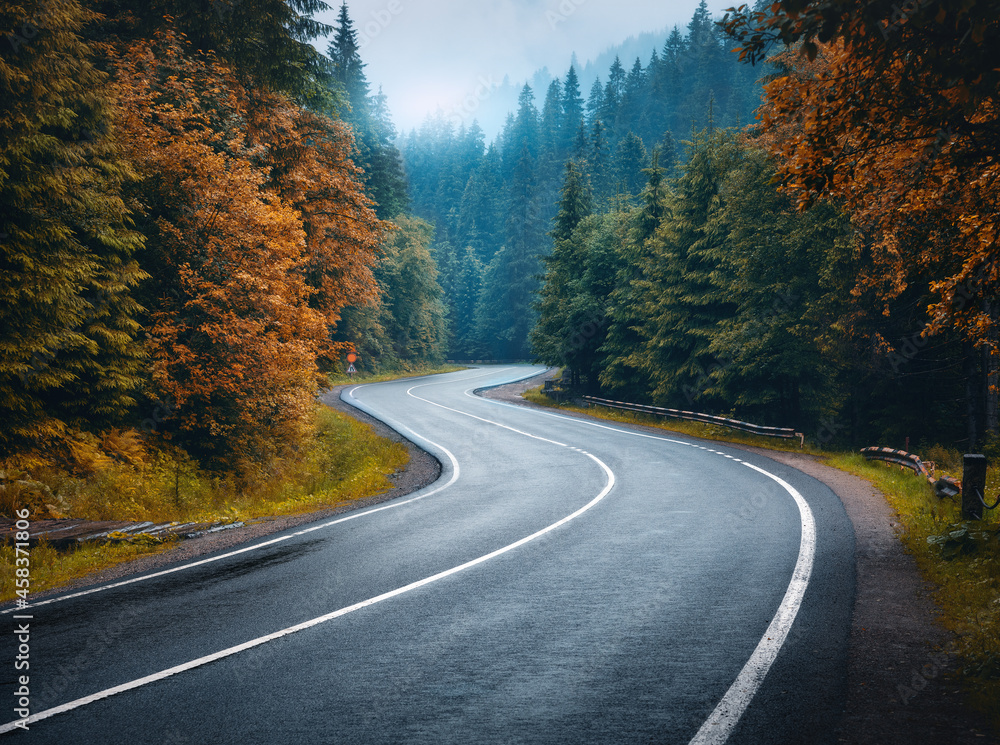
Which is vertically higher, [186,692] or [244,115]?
[244,115]

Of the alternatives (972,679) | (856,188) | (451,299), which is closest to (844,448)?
(856,188)

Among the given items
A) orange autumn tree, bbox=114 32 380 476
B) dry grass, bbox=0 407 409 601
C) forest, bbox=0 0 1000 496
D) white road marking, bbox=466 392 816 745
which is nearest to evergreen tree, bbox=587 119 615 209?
forest, bbox=0 0 1000 496

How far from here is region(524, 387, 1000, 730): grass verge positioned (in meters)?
4.65

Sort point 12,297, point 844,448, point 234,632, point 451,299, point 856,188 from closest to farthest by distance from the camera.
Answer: point 234,632, point 856,188, point 12,297, point 844,448, point 451,299

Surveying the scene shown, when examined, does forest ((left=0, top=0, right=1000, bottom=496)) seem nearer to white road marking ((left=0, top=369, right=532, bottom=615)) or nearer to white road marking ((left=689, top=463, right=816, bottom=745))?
white road marking ((left=689, top=463, right=816, bottom=745))

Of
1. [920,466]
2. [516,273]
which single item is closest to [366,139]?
[516,273]

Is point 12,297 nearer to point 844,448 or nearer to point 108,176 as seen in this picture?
point 108,176

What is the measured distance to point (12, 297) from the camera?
1079cm

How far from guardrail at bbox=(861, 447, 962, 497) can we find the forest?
280 cm

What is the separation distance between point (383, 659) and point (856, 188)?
700 cm

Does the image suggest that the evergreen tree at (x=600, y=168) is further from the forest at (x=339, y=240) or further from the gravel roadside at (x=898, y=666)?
the gravel roadside at (x=898, y=666)

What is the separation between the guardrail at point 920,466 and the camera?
10203mm

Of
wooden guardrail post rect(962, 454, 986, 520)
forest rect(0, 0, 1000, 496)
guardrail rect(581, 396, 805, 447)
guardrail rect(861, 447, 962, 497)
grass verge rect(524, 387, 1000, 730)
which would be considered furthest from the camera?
guardrail rect(581, 396, 805, 447)

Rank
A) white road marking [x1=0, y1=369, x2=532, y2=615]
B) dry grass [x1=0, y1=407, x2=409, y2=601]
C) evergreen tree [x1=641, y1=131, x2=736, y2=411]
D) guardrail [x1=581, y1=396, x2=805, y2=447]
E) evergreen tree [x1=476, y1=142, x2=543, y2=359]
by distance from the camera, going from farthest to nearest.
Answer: evergreen tree [x1=476, y1=142, x2=543, y2=359], evergreen tree [x1=641, y1=131, x2=736, y2=411], guardrail [x1=581, y1=396, x2=805, y2=447], dry grass [x1=0, y1=407, x2=409, y2=601], white road marking [x1=0, y1=369, x2=532, y2=615]
